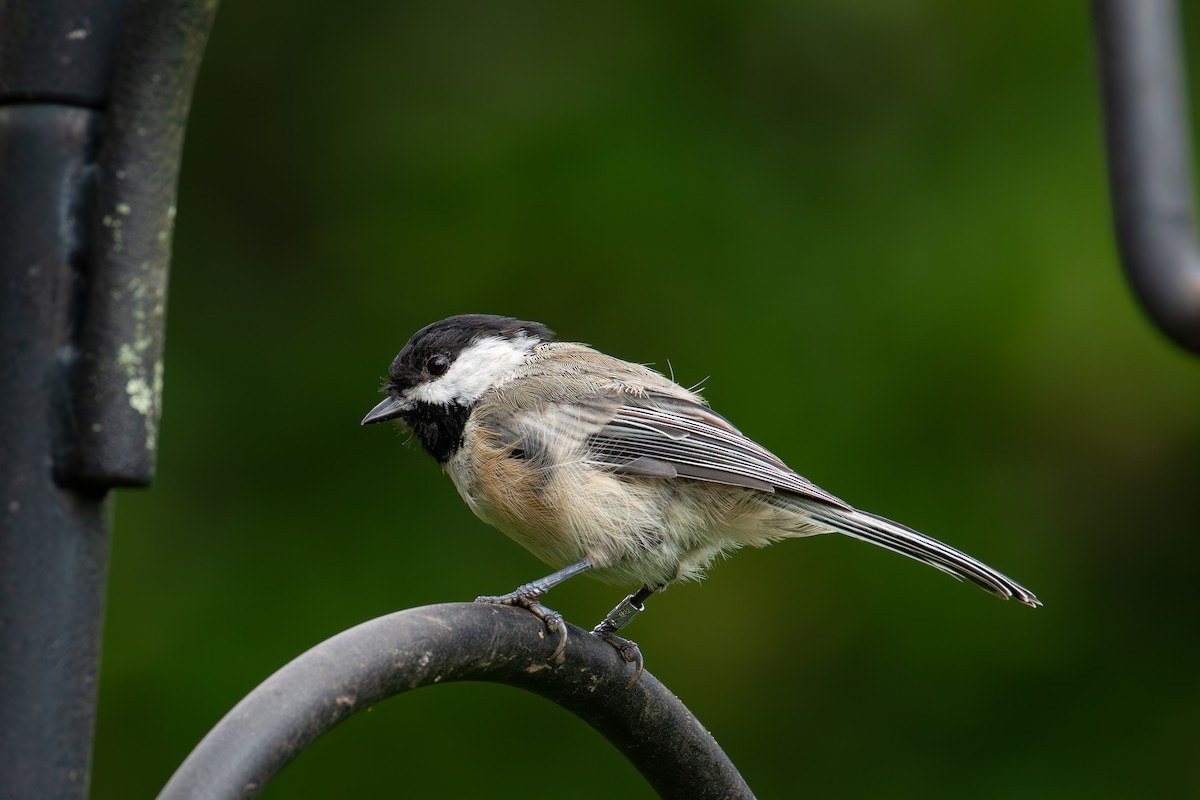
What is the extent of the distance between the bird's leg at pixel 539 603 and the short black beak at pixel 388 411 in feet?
1.64

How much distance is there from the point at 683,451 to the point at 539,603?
68 cm

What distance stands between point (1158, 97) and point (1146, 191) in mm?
130

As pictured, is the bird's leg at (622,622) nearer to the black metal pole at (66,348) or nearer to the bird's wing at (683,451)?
the bird's wing at (683,451)

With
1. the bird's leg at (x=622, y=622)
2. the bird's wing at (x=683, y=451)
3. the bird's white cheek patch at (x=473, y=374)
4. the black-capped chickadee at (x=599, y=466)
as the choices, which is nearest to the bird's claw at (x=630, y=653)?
the bird's leg at (x=622, y=622)

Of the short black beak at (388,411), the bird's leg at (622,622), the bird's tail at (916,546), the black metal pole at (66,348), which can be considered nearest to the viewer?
the black metal pole at (66,348)

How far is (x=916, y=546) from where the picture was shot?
212cm

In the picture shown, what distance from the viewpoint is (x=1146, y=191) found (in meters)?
1.67

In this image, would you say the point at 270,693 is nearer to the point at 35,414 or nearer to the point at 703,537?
the point at 35,414

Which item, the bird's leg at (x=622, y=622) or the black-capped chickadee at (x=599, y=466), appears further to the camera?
the black-capped chickadee at (x=599, y=466)

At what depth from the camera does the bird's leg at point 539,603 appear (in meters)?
1.62

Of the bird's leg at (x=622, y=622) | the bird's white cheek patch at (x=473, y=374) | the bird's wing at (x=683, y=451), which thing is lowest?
the bird's leg at (x=622, y=622)

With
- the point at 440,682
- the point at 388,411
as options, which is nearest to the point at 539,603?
the point at 440,682

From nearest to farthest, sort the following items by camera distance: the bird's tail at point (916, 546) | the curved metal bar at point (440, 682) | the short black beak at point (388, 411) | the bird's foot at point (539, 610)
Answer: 1. the curved metal bar at point (440, 682)
2. the bird's foot at point (539, 610)
3. the bird's tail at point (916, 546)
4. the short black beak at point (388, 411)

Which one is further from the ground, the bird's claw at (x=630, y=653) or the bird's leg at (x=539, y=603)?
the bird's leg at (x=539, y=603)
